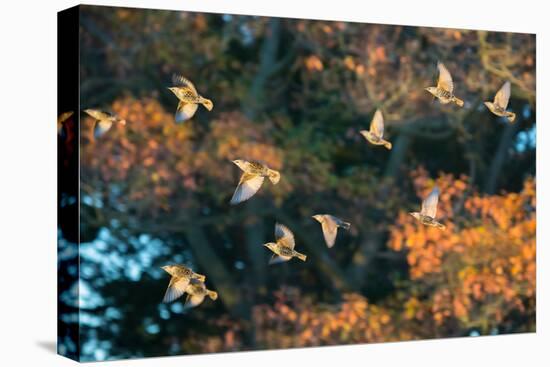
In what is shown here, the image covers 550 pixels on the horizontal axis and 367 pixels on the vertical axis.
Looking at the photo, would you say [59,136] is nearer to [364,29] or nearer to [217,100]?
[217,100]

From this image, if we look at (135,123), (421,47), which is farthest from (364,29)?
(135,123)

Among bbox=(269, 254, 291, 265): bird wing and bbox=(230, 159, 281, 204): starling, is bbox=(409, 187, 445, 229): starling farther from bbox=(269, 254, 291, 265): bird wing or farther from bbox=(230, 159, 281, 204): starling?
bbox=(230, 159, 281, 204): starling

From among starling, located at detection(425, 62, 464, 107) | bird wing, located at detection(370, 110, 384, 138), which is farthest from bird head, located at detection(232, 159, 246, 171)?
starling, located at detection(425, 62, 464, 107)

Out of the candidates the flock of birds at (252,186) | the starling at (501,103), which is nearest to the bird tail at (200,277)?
the flock of birds at (252,186)

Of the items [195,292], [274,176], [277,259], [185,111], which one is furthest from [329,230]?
[185,111]

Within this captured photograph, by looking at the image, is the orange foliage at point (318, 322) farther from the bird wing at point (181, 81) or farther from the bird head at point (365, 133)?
the bird wing at point (181, 81)

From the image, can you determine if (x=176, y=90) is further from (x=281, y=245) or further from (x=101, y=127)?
(x=281, y=245)
